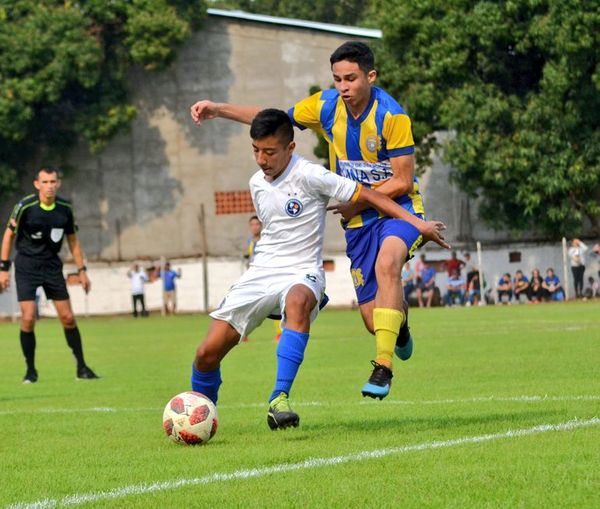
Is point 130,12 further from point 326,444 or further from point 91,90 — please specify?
point 326,444

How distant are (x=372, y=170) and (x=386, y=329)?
117cm

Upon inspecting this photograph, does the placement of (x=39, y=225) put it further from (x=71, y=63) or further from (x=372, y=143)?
(x=71, y=63)

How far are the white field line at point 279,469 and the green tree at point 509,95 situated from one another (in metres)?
31.9

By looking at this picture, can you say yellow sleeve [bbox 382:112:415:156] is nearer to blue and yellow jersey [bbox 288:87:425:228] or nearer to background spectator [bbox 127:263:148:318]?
blue and yellow jersey [bbox 288:87:425:228]

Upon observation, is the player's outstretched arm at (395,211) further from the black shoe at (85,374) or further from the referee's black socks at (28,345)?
the referee's black socks at (28,345)

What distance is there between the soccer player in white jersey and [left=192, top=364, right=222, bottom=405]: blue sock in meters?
0.14

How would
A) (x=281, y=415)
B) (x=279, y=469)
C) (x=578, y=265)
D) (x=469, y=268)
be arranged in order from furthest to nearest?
(x=469, y=268)
(x=578, y=265)
(x=281, y=415)
(x=279, y=469)

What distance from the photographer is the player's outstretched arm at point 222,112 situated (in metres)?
8.84

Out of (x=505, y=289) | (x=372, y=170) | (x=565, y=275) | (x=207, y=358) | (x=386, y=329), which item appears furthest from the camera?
(x=565, y=275)

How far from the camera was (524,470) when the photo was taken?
5633 mm

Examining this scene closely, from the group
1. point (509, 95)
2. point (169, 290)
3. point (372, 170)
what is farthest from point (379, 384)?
point (169, 290)

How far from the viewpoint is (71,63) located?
4650cm

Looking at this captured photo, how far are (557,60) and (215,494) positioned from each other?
35.8 metres

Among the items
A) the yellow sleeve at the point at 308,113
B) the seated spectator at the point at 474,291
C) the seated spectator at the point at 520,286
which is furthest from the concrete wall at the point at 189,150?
the yellow sleeve at the point at 308,113
